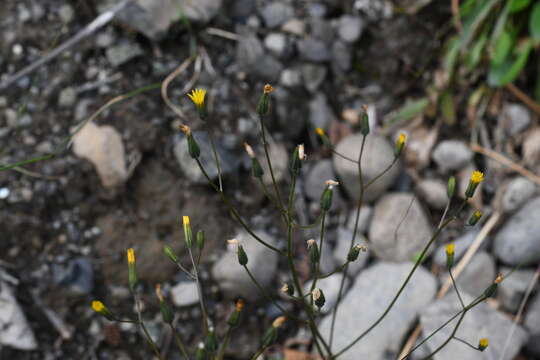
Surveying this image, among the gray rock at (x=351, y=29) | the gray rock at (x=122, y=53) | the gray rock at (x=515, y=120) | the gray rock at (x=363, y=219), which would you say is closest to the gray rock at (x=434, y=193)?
the gray rock at (x=363, y=219)

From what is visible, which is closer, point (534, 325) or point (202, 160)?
point (534, 325)

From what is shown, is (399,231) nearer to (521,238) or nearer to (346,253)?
(346,253)

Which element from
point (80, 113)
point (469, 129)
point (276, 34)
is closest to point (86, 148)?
point (80, 113)

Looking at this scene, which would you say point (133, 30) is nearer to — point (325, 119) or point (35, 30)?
point (35, 30)

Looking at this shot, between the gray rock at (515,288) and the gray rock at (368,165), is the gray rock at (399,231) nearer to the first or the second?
the gray rock at (368,165)

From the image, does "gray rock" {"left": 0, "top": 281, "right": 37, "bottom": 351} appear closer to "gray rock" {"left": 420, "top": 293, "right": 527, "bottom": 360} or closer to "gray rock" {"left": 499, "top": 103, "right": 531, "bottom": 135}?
"gray rock" {"left": 420, "top": 293, "right": 527, "bottom": 360}

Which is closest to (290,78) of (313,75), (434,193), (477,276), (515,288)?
(313,75)

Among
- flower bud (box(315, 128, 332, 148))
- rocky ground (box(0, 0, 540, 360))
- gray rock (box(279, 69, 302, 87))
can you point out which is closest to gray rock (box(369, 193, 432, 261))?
rocky ground (box(0, 0, 540, 360))

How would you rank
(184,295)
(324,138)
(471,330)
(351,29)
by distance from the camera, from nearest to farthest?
(324,138), (471,330), (184,295), (351,29)
